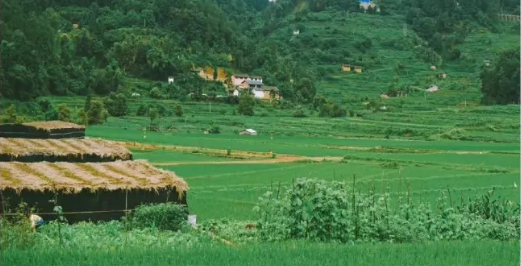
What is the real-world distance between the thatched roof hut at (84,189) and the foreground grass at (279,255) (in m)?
3.62

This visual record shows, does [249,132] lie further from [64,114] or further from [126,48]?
[126,48]

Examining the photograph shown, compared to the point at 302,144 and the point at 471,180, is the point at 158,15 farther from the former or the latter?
the point at 471,180

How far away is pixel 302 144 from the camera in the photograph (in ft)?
108

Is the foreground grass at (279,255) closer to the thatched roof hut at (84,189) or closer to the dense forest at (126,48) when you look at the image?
the thatched roof hut at (84,189)

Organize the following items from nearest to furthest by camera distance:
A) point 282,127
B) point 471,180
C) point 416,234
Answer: point 416,234 < point 471,180 < point 282,127

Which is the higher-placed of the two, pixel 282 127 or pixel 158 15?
pixel 158 15

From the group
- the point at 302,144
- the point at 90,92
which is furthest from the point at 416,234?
the point at 90,92

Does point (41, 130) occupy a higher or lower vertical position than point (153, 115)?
higher

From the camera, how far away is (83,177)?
11.0 meters

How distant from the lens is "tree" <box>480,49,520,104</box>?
55.2 metres

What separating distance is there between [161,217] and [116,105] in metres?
35.2

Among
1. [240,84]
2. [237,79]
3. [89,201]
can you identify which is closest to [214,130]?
[240,84]

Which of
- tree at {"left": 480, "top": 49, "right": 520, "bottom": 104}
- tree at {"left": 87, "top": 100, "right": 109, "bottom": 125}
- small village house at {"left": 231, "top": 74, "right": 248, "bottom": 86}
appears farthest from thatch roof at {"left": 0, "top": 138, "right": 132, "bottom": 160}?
small village house at {"left": 231, "top": 74, "right": 248, "bottom": 86}

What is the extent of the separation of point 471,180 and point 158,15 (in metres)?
51.1
